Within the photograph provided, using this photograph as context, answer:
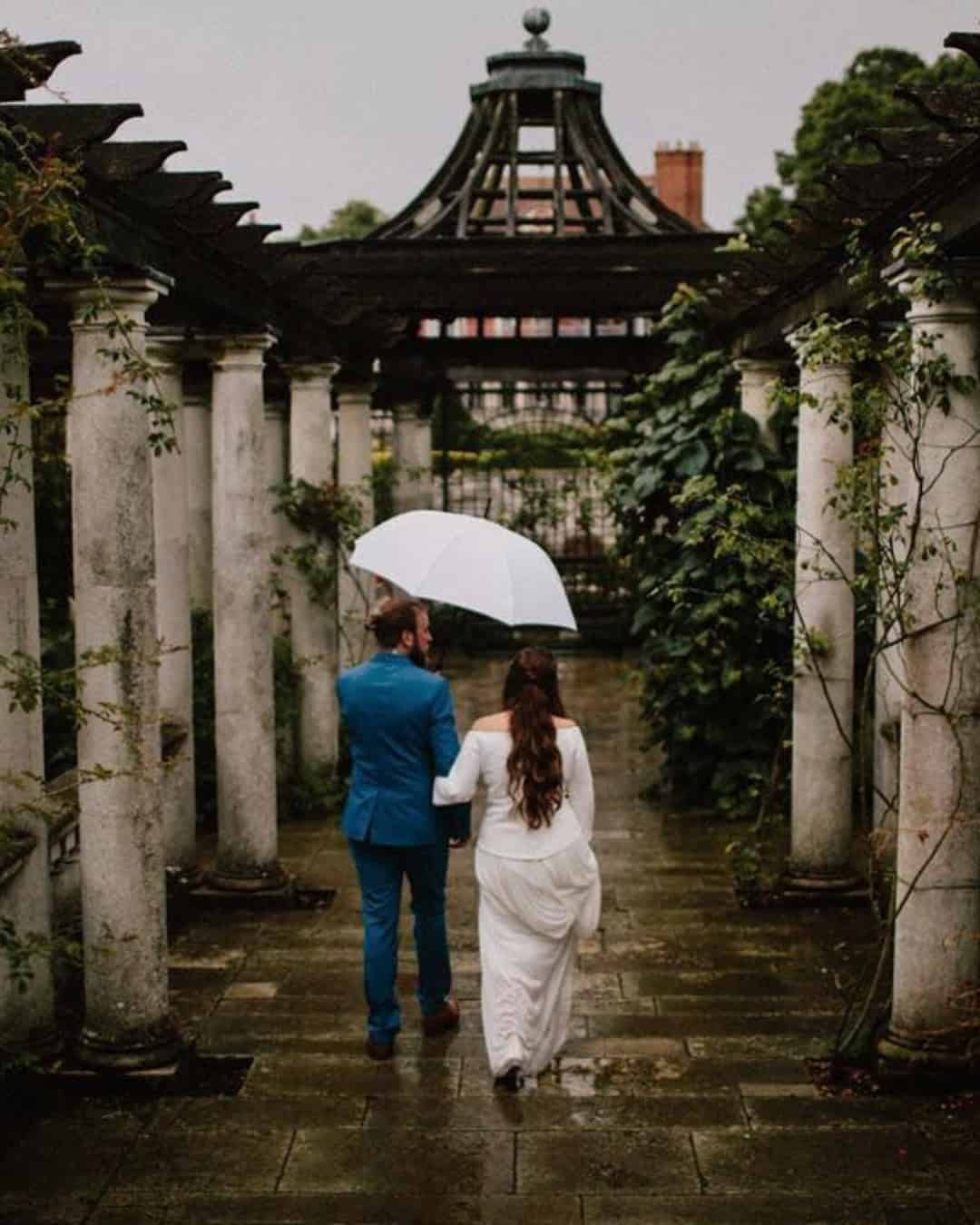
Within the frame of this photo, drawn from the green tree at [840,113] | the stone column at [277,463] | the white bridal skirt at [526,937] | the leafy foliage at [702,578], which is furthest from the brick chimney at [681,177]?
the white bridal skirt at [526,937]

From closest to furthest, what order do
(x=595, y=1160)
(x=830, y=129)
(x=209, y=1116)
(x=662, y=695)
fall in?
1. (x=595, y=1160)
2. (x=209, y=1116)
3. (x=662, y=695)
4. (x=830, y=129)

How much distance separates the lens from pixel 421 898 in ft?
23.7

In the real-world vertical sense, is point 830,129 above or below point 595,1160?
above

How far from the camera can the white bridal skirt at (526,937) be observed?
22.2 ft

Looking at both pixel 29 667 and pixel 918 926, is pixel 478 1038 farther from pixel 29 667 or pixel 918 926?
pixel 29 667

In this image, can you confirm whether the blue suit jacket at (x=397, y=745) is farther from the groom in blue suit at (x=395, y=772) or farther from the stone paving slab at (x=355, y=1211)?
the stone paving slab at (x=355, y=1211)

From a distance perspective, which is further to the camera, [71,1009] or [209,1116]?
[71,1009]

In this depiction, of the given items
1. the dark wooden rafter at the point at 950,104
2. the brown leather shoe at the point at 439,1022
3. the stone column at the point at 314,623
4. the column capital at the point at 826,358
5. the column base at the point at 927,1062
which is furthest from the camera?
the stone column at the point at 314,623

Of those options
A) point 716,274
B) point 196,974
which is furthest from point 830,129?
point 196,974

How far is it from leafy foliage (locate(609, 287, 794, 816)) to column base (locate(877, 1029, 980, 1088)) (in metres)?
4.65

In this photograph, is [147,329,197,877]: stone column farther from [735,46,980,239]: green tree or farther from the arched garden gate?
[735,46,980,239]: green tree

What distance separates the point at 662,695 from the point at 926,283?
650cm

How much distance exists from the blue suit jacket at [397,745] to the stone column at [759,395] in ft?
18.9

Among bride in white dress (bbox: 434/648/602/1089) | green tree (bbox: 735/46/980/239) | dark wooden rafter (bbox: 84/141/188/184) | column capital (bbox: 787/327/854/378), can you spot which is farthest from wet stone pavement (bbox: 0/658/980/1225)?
green tree (bbox: 735/46/980/239)
